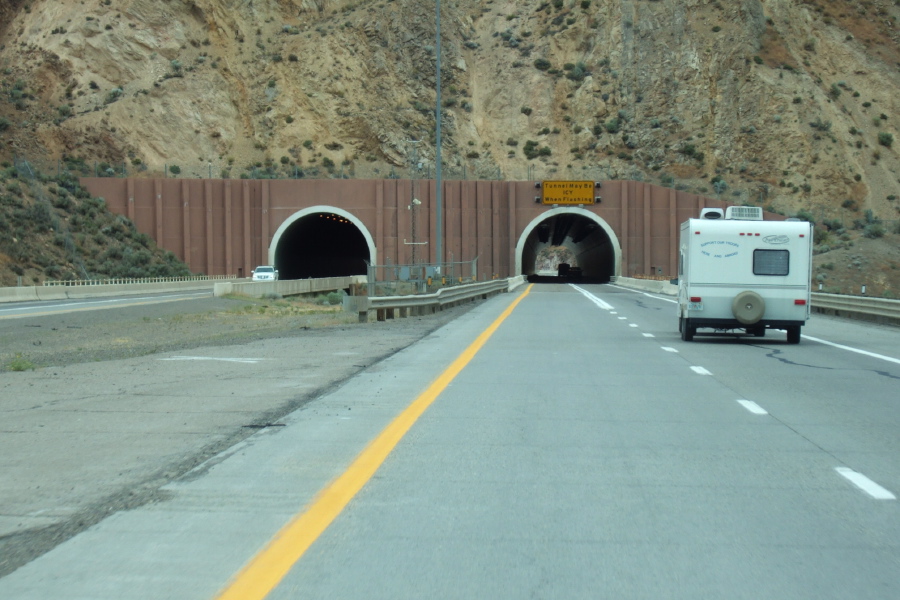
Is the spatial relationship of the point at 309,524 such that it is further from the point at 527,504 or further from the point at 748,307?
the point at 748,307

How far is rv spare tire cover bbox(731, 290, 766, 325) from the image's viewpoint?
64.2ft

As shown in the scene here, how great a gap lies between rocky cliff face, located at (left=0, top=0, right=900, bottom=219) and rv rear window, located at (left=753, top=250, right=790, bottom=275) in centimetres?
6390

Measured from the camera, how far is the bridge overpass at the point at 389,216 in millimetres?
72625

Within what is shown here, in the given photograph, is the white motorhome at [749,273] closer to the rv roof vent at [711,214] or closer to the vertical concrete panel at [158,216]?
the rv roof vent at [711,214]

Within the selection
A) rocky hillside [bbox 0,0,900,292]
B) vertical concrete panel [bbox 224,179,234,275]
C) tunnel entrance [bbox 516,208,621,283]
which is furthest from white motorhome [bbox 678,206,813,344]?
rocky hillside [bbox 0,0,900,292]

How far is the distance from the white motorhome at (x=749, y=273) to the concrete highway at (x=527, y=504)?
656cm

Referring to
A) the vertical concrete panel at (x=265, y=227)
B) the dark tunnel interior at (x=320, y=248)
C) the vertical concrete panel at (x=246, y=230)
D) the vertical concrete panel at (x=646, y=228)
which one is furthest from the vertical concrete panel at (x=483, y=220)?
the vertical concrete panel at (x=246, y=230)

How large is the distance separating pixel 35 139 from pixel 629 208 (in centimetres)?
4777

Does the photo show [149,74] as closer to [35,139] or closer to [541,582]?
[35,139]

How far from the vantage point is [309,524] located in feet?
20.4

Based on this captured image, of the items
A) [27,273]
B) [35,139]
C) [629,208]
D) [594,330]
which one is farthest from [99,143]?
[594,330]

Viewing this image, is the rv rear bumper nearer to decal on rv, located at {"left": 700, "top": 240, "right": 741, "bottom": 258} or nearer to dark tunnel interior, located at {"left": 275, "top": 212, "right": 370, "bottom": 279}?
decal on rv, located at {"left": 700, "top": 240, "right": 741, "bottom": 258}

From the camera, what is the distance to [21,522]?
6.27 metres

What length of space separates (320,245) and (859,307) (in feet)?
225
